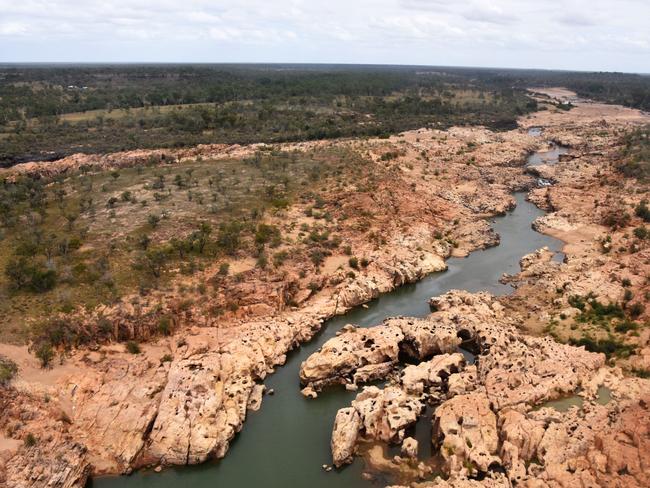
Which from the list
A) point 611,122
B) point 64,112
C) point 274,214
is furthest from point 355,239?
point 611,122

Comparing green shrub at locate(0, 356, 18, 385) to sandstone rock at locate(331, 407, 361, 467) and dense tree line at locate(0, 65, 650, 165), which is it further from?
dense tree line at locate(0, 65, 650, 165)

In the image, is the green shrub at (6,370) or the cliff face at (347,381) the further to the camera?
the green shrub at (6,370)

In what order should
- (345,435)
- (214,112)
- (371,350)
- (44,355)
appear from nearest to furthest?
(345,435), (44,355), (371,350), (214,112)

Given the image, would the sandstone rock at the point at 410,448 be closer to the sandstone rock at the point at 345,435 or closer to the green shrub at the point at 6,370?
the sandstone rock at the point at 345,435

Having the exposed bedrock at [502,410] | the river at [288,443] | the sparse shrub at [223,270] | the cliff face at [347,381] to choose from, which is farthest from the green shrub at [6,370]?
the exposed bedrock at [502,410]

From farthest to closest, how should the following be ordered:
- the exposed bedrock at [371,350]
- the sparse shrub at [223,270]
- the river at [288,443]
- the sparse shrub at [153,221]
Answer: the sparse shrub at [153,221], the sparse shrub at [223,270], the exposed bedrock at [371,350], the river at [288,443]

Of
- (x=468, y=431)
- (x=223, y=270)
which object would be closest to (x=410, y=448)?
(x=468, y=431)

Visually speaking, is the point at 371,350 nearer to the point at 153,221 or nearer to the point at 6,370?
the point at 6,370

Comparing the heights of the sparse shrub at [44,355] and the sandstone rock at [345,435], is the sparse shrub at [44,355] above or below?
above

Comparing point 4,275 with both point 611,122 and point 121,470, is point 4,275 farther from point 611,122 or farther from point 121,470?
point 611,122

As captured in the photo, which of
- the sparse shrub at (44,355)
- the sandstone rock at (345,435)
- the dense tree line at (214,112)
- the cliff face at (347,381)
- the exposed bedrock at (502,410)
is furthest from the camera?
the dense tree line at (214,112)

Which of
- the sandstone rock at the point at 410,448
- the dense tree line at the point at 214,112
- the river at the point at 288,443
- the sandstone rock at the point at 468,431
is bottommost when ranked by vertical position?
the river at the point at 288,443
